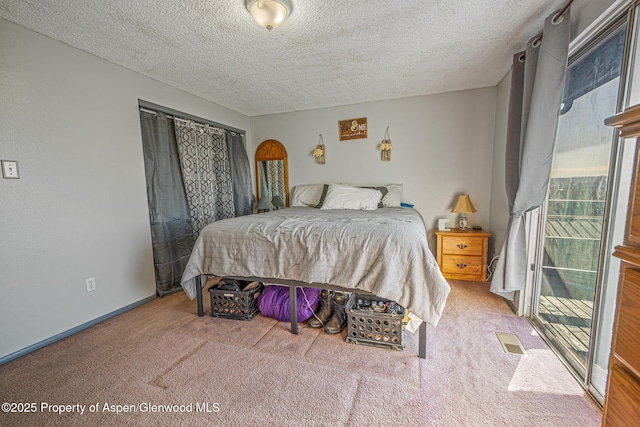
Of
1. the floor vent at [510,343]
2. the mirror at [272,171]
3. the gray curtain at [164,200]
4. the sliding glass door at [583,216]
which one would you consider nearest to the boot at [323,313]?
the floor vent at [510,343]

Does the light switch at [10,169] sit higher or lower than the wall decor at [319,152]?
lower

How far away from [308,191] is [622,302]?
3.08 m

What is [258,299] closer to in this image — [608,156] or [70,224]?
[70,224]

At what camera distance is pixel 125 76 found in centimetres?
221

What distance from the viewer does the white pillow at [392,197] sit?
3.06 m

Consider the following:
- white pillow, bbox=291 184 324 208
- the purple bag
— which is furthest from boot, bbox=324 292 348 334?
white pillow, bbox=291 184 324 208

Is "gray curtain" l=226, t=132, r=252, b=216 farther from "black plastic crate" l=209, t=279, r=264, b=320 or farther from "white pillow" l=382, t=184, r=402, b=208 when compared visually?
"white pillow" l=382, t=184, r=402, b=208

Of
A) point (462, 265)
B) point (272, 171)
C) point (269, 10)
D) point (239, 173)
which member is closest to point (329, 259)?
point (269, 10)

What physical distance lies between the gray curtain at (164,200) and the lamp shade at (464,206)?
10.3 ft

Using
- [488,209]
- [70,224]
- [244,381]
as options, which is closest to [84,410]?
[244,381]

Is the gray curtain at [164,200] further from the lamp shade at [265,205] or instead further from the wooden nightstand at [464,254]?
the wooden nightstand at [464,254]

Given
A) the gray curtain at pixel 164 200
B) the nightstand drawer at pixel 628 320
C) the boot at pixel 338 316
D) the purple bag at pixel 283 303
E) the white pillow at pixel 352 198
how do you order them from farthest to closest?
1. the white pillow at pixel 352 198
2. the gray curtain at pixel 164 200
3. the purple bag at pixel 283 303
4. the boot at pixel 338 316
5. the nightstand drawer at pixel 628 320

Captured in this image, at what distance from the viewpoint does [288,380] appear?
1362mm

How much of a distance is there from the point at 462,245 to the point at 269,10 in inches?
107
